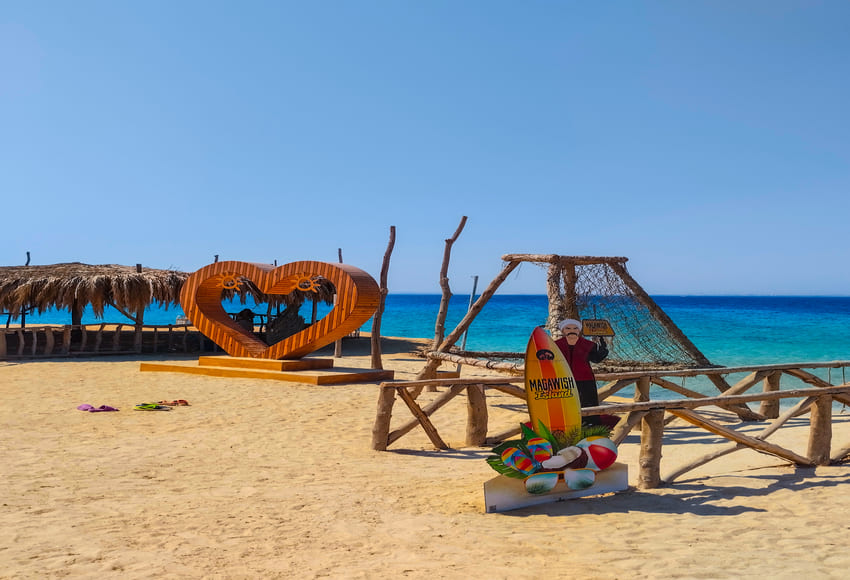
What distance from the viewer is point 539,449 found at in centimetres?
483

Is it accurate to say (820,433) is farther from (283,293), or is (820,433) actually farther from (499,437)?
(283,293)

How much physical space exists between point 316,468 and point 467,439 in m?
1.94

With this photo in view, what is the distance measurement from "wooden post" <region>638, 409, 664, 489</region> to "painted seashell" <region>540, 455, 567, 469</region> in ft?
2.53

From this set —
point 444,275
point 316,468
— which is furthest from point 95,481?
point 444,275

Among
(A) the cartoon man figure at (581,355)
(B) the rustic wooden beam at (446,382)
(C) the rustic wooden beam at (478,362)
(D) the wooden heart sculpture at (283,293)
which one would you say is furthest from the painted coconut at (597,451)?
(D) the wooden heart sculpture at (283,293)

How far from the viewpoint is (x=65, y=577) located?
3.49 meters

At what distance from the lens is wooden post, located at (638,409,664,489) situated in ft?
17.2

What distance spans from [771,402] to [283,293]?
26.0 feet

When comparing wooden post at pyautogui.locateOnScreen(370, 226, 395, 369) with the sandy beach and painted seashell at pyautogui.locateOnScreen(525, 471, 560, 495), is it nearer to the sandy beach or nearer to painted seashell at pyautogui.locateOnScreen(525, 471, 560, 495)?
the sandy beach

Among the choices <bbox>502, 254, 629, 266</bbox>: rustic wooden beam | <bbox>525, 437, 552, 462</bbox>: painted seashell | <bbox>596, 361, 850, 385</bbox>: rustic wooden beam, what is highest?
<bbox>502, 254, 629, 266</bbox>: rustic wooden beam

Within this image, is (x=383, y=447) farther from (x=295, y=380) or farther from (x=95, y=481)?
(x=295, y=380)

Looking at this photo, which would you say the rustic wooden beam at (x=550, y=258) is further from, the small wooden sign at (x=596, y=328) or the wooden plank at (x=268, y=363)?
the wooden plank at (x=268, y=363)

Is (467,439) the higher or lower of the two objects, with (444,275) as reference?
lower

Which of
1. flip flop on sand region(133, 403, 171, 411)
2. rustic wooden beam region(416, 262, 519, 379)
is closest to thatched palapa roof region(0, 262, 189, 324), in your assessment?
flip flop on sand region(133, 403, 171, 411)
